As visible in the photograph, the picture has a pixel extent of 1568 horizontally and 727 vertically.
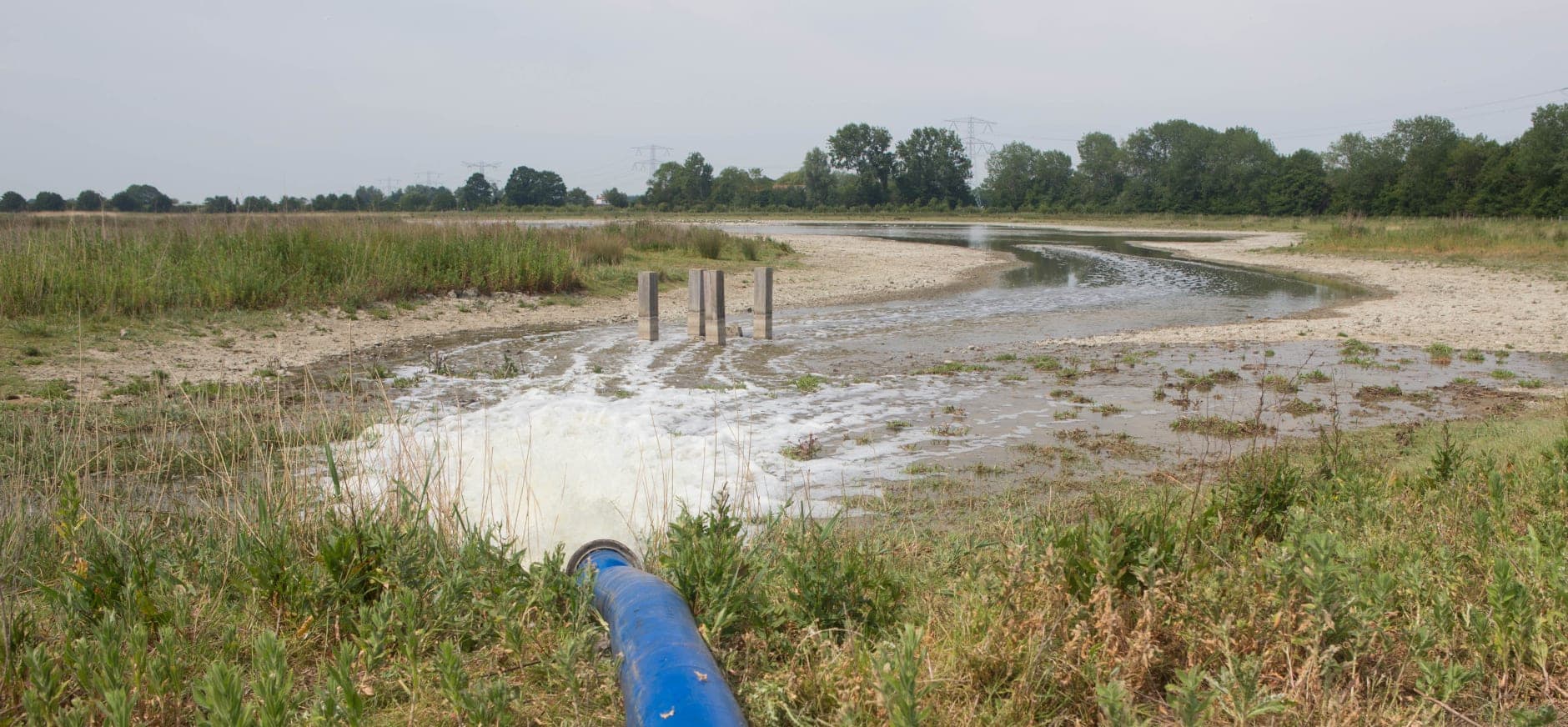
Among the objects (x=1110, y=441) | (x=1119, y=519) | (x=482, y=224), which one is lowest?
(x=1110, y=441)

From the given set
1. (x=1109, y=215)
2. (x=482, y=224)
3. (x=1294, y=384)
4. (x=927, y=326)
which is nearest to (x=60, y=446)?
(x=1294, y=384)

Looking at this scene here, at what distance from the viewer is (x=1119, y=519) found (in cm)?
400

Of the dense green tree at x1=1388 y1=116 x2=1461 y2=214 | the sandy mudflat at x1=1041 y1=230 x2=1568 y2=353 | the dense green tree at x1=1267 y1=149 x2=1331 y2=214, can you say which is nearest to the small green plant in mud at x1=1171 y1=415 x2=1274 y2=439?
the sandy mudflat at x1=1041 y1=230 x2=1568 y2=353

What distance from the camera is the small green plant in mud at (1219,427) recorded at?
27.6ft

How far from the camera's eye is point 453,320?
16.2 meters

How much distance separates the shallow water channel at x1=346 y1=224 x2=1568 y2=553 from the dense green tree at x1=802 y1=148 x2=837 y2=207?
103 metres

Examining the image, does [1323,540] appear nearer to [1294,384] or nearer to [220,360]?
[1294,384]

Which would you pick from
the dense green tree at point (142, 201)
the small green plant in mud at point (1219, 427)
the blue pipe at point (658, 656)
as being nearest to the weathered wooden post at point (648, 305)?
the small green plant in mud at point (1219, 427)

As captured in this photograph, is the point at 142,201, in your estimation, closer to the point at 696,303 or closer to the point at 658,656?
the point at 696,303

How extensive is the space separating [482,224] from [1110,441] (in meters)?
16.8

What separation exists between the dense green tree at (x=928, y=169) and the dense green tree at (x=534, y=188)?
41076mm

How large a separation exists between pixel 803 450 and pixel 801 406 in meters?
1.95

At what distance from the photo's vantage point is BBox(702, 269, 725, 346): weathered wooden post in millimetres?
14578

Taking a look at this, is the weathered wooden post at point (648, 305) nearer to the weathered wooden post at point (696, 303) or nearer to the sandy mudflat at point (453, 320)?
the weathered wooden post at point (696, 303)
